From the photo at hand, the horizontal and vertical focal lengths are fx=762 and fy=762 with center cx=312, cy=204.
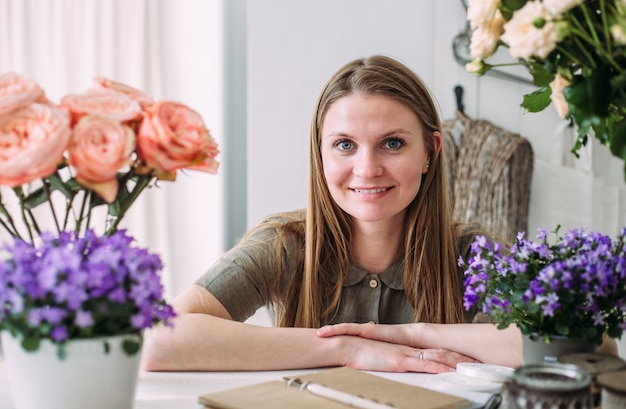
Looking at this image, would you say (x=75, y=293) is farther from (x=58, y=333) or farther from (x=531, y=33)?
(x=531, y=33)

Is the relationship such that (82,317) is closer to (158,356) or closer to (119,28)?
(158,356)

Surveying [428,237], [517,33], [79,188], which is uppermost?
[517,33]

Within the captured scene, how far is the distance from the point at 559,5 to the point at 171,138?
0.42 meters

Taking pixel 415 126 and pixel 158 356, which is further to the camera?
pixel 415 126

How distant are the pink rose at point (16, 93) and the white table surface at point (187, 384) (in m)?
0.42

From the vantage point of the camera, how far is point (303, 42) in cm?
265

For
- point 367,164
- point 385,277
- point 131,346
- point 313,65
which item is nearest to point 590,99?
point 131,346

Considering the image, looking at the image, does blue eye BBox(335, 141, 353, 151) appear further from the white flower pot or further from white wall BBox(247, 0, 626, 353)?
white wall BBox(247, 0, 626, 353)

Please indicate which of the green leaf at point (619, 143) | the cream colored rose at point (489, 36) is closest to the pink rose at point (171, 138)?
the cream colored rose at point (489, 36)

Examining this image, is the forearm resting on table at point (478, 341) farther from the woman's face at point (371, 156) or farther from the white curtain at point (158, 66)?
the white curtain at point (158, 66)

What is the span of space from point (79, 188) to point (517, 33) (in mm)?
510

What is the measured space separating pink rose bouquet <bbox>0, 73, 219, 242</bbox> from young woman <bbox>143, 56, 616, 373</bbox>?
2.10 feet

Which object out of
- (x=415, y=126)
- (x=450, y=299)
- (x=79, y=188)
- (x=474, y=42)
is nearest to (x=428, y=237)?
(x=450, y=299)

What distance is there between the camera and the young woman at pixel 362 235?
1604 millimetres
